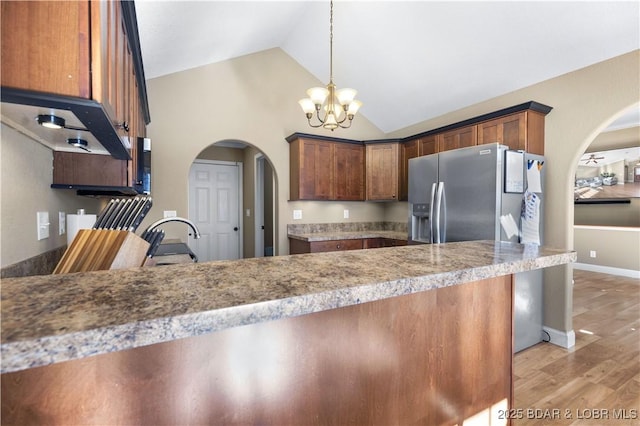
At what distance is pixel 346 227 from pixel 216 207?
253 centimetres

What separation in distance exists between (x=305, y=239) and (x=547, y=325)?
2671 mm

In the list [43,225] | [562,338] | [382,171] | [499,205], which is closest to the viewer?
[43,225]

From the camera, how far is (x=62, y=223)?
1645 millimetres

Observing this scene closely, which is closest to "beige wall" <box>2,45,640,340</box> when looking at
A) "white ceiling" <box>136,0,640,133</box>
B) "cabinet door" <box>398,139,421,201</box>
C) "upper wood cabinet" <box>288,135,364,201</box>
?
"white ceiling" <box>136,0,640,133</box>

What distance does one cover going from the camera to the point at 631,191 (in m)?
5.32

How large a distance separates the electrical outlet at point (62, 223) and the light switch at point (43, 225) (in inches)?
8.8

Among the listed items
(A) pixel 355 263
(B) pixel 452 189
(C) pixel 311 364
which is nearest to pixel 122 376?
(C) pixel 311 364

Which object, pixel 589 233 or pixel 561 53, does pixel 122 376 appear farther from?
pixel 589 233

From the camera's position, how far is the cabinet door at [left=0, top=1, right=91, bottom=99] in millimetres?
685

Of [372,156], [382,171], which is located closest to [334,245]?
[382,171]

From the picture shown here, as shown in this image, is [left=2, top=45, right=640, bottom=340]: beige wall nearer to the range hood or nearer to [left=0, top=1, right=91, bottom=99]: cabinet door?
the range hood

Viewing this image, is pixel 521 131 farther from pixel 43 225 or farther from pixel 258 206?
pixel 258 206

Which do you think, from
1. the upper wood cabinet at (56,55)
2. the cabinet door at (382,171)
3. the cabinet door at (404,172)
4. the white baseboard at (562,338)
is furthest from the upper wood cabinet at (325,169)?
the upper wood cabinet at (56,55)

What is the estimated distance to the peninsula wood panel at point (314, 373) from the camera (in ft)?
1.95
